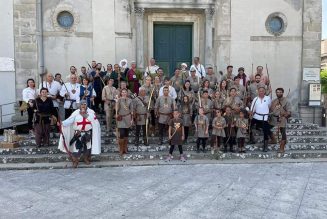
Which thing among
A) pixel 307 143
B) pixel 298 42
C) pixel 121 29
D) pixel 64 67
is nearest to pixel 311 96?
pixel 298 42

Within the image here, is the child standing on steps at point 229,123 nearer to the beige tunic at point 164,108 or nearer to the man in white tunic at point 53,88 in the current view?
the beige tunic at point 164,108

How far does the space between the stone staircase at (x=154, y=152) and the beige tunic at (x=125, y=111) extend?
31.6 inches

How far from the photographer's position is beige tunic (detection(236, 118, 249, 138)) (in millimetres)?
8898

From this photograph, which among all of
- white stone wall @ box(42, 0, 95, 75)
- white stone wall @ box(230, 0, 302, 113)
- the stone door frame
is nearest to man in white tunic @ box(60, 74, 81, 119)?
white stone wall @ box(42, 0, 95, 75)

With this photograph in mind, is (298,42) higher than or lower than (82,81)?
higher

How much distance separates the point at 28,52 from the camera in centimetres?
1201

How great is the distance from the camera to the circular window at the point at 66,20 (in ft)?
40.1

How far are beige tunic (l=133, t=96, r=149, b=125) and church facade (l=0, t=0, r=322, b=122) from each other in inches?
140

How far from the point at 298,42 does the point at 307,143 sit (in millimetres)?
4499

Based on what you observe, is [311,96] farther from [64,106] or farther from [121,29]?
[64,106]

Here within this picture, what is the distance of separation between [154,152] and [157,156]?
322 mm

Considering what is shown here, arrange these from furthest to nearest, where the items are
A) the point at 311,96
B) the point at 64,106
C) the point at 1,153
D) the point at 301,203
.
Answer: the point at 311,96 → the point at 64,106 → the point at 1,153 → the point at 301,203

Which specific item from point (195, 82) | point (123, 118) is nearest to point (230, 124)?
point (195, 82)

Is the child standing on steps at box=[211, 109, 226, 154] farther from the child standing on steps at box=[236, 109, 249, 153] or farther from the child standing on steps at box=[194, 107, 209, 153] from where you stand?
the child standing on steps at box=[236, 109, 249, 153]
